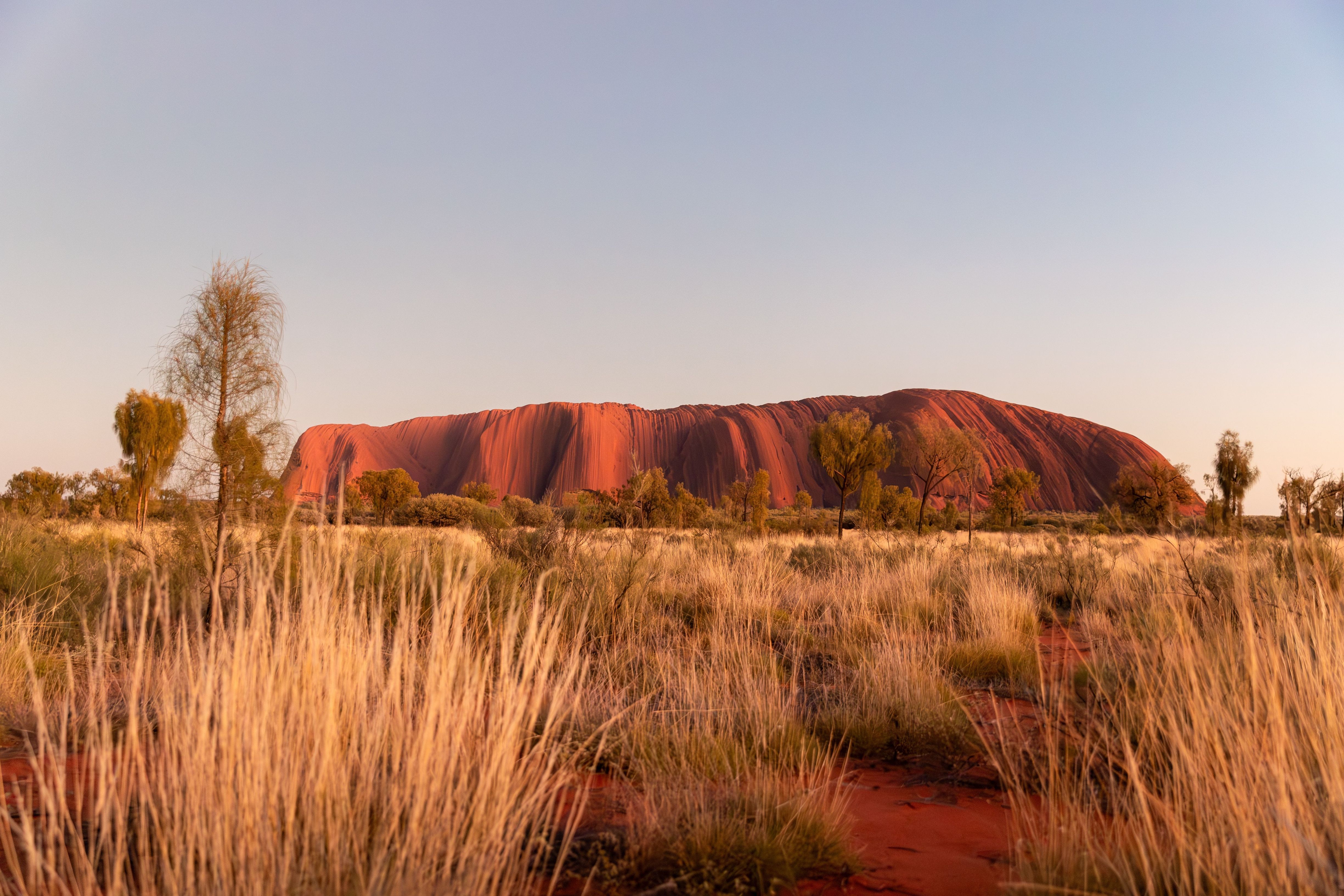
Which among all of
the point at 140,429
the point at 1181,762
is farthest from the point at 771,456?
the point at 1181,762

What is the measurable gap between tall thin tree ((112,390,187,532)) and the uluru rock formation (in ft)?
193

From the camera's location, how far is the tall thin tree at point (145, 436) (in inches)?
793

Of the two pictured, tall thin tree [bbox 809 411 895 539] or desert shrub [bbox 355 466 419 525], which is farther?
desert shrub [bbox 355 466 419 525]

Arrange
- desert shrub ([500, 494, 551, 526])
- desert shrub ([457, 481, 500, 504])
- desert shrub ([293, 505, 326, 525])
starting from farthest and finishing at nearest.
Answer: desert shrub ([457, 481, 500, 504]) → desert shrub ([500, 494, 551, 526]) → desert shrub ([293, 505, 326, 525])

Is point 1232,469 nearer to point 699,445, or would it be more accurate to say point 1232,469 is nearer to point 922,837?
point 922,837

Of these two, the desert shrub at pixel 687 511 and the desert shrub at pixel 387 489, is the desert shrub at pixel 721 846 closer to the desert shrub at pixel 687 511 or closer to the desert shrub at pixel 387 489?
the desert shrub at pixel 687 511

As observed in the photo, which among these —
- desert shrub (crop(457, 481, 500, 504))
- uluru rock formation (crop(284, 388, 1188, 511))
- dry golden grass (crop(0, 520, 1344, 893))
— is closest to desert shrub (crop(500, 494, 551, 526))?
desert shrub (crop(457, 481, 500, 504))

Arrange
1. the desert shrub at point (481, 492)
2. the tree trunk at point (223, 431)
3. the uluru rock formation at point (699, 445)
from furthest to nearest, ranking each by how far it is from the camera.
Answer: the uluru rock formation at point (699, 445) < the desert shrub at point (481, 492) < the tree trunk at point (223, 431)

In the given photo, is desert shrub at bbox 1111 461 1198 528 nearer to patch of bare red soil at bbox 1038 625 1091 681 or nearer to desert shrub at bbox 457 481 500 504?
patch of bare red soil at bbox 1038 625 1091 681

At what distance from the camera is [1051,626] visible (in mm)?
8508

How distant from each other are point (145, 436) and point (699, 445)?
76472 mm

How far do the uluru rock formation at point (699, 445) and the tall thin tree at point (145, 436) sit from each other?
58.7 m

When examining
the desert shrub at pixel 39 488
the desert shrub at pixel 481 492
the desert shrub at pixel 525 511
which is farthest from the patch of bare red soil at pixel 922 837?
the desert shrub at pixel 481 492

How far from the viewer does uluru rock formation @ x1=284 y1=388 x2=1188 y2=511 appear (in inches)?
3332
